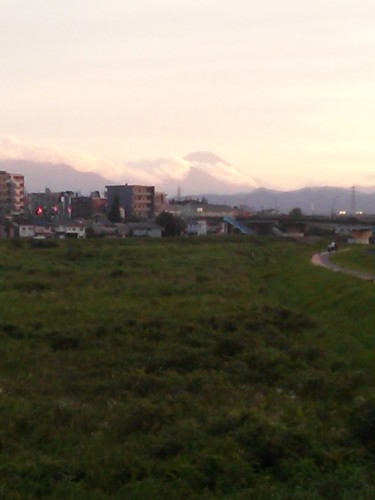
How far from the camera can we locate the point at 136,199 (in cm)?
12175

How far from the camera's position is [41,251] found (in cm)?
5731

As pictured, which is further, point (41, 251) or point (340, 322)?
point (41, 251)

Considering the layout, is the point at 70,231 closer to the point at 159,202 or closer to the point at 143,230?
the point at 143,230

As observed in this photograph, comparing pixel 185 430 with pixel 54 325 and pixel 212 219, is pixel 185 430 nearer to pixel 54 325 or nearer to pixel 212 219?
pixel 54 325

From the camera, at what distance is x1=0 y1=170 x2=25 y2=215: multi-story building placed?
115875 mm

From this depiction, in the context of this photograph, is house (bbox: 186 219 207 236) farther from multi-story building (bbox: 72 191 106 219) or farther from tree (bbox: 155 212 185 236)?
multi-story building (bbox: 72 191 106 219)

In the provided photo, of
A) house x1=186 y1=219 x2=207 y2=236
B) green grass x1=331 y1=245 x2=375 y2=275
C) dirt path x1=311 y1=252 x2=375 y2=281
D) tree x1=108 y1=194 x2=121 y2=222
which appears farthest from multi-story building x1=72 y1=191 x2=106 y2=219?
dirt path x1=311 y1=252 x2=375 y2=281

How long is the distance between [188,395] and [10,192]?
108 metres

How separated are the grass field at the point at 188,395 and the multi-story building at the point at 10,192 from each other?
9044cm

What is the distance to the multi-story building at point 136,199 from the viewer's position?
120000 mm

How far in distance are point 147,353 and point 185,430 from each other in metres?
6.26

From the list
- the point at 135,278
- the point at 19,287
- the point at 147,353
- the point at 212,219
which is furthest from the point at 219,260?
the point at 212,219

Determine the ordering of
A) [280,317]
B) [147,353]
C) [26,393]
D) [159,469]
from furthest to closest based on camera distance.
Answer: [280,317] < [147,353] < [26,393] < [159,469]

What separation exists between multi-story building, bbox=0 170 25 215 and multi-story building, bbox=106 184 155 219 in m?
12.3
